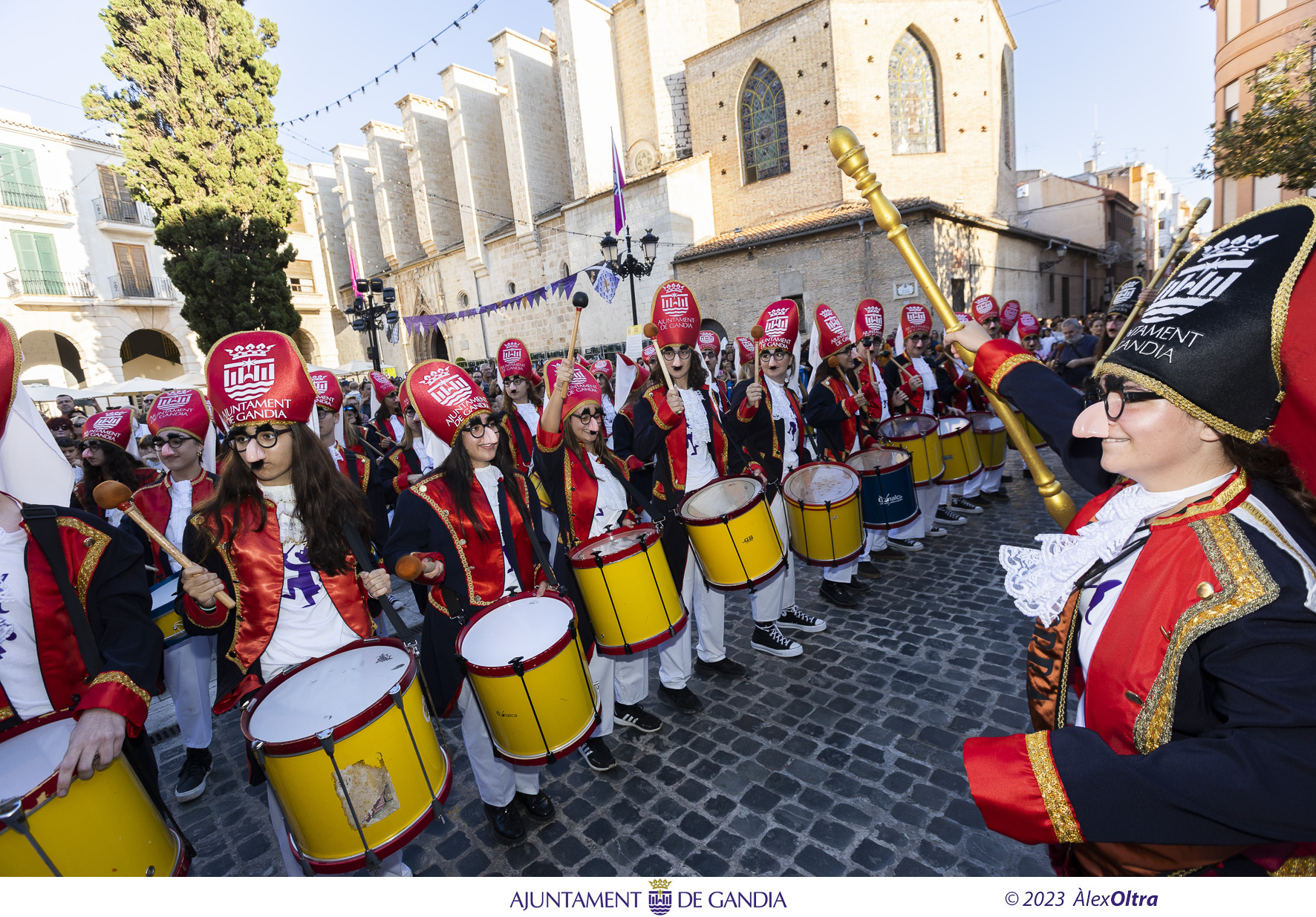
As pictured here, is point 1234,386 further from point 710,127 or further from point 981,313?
point 710,127

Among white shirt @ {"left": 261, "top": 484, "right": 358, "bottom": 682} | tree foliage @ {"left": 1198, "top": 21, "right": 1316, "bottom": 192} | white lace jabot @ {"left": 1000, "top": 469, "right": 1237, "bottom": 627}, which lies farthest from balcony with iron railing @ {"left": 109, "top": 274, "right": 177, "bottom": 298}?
tree foliage @ {"left": 1198, "top": 21, "right": 1316, "bottom": 192}

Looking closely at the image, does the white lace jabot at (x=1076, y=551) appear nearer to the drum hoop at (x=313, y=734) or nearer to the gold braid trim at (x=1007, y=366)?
the gold braid trim at (x=1007, y=366)

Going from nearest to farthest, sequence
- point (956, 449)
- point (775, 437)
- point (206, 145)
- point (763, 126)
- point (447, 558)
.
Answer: point (447, 558) < point (775, 437) < point (956, 449) < point (206, 145) < point (763, 126)

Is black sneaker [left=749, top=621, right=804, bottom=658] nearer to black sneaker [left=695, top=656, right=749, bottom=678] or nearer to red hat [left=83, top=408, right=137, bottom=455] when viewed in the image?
black sneaker [left=695, top=656, right=749, bottom=678]

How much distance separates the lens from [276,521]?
8.89 feet

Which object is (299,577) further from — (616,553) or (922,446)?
(922,446)

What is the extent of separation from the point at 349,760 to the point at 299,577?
3.23 ft

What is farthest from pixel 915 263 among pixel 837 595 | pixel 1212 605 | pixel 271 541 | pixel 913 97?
pixel 913 97

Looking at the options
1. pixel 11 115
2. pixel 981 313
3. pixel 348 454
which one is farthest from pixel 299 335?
pixel 981 313

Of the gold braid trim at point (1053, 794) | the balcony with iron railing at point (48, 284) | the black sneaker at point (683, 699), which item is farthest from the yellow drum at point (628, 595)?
the balcony with iron railing at point (48, 284)

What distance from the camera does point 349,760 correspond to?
81.5 inches

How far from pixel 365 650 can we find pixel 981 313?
32.3ft

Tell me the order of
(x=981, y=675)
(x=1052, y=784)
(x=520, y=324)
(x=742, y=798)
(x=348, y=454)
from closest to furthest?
(x=1052, y=784)
(x=742, y=798)
(x=981, y=675)
(x=348, y=454)
(x=520, y=324)

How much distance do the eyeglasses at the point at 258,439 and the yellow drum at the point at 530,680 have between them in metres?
1.23
